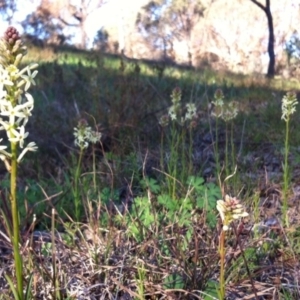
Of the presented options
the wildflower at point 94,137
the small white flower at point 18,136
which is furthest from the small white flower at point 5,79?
the wildflower at point 94,137

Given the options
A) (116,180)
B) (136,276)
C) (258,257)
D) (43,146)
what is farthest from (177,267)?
(43,146)

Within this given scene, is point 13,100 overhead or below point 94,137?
overhead

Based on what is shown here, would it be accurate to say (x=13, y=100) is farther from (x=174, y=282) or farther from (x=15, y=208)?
(x=174, y=282)

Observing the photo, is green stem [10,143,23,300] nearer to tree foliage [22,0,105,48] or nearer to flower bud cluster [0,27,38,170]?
flower bud cluster [0,27,38,170]

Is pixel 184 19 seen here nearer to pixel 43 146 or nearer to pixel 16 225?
pixel 43 146

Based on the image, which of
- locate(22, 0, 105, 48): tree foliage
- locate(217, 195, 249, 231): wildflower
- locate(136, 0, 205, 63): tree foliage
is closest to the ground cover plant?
locate(217, 195, 249, 231): wildflower

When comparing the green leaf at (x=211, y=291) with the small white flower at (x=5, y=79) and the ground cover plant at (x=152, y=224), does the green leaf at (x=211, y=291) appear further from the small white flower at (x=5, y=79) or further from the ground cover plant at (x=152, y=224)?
the small white flower at (x=5, y=79)

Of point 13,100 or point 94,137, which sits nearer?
point 13,100

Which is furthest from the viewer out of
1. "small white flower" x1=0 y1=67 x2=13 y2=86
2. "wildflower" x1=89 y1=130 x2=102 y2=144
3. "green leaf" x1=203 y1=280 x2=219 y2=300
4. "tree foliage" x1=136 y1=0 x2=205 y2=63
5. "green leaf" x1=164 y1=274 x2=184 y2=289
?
"tree foliage" x1=136 y1=0 x2=205 y2=63

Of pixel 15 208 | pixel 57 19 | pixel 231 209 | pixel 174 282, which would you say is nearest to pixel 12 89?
pixel 15 208

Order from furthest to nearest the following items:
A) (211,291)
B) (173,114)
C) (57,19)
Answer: (57,19)
(173,114)
(211,291)

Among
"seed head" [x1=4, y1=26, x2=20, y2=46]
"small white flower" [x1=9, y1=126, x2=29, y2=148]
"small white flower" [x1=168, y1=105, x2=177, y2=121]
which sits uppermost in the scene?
"seed head" [x1=4, y1=26, x2=20, y2=46]

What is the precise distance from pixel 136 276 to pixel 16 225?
36.7 inches

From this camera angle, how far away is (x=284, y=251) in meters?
2.38
